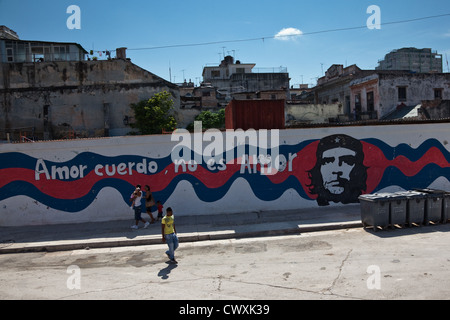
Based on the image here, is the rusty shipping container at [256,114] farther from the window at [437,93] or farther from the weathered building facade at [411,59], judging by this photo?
the weathered building facade at [411,59]

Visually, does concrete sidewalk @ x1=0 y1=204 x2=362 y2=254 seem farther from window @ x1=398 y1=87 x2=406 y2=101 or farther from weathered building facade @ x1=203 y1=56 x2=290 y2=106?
weathered building facade @ x1=203 y1=56 x2=290 y2=106

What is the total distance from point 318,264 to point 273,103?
8037 mm

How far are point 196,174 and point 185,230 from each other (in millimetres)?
2773

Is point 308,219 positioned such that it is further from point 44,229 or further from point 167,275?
point 44,229

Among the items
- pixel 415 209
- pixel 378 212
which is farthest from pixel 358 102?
pixel 378 212

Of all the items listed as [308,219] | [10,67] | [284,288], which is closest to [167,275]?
[284,288]

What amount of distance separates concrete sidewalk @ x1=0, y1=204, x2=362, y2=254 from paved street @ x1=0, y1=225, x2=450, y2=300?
18.1 inches

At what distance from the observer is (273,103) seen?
14.5 meters

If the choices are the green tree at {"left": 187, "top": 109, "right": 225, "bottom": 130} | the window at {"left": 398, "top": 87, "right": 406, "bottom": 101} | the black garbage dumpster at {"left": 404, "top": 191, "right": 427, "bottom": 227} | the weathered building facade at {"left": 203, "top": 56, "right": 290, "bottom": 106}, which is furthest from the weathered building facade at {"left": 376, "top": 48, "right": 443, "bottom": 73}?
the black garbage dumpster at {"left": 404, "top": 191, "right": 427, "bottom": 227}

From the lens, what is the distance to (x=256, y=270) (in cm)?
784

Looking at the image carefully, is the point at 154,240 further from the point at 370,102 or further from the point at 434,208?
the point at 370,102

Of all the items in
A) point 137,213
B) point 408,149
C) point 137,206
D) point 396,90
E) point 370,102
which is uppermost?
point 396,90

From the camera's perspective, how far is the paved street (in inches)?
259

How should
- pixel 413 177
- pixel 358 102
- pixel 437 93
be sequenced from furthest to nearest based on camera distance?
pixel 358 102, pixel 437 93, pixel 413 177
